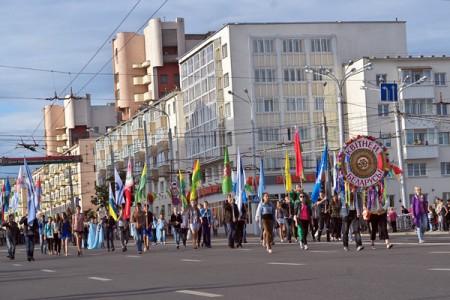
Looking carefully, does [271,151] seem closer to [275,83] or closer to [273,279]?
[275,83]

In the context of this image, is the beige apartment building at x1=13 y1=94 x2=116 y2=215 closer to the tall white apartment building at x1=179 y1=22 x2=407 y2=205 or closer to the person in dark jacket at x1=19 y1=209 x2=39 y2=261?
the tall white apartment building at x1=179 y1=22 x2=407 y2=205

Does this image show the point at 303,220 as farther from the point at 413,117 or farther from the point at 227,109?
the point at 227,109

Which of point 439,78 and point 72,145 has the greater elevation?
point 72,145

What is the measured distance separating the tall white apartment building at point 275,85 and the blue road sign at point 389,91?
22.0 metres

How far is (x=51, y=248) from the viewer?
45.1 m

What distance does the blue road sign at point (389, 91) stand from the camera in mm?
65062

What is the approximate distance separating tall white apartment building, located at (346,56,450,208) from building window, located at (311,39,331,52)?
12.4 ft

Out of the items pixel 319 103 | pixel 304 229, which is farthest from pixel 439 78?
pixel 304 229

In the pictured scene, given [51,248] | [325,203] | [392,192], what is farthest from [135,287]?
[392,192]

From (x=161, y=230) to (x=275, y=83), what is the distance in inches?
1426

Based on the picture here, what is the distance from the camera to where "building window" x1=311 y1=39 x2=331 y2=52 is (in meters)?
91.9

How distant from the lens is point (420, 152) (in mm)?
89562

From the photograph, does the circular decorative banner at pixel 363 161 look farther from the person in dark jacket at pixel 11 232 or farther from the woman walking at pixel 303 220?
the person in dark jacket at pixel 11 232

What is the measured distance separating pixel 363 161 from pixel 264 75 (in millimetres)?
60769
